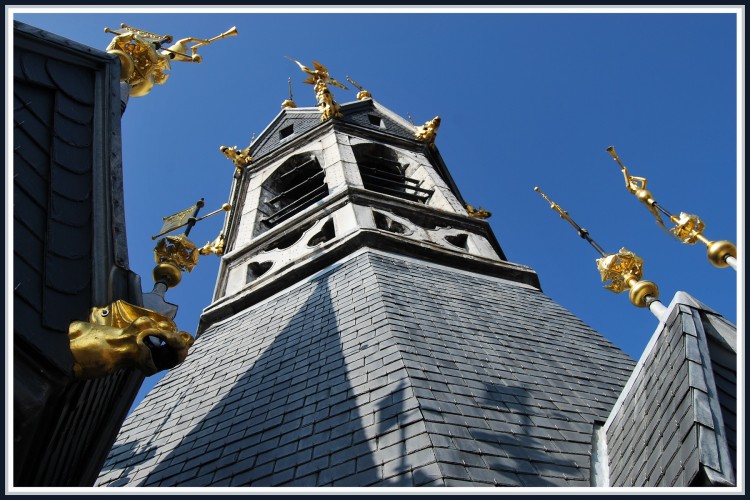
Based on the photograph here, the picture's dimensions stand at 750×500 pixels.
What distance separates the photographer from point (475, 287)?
35.9ft

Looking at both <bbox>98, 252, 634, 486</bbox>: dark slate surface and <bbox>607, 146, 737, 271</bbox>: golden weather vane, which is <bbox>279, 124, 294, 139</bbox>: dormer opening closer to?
<bbox>98, 252, 634, 486</bbox>: dark slate surface

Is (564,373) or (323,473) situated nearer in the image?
(323,473)

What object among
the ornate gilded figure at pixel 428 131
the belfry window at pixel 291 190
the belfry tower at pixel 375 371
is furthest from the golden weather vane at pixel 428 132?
the belfry tower at pixel 375 371

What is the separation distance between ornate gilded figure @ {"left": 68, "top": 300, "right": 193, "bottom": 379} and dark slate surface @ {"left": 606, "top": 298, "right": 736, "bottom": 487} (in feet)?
9.51

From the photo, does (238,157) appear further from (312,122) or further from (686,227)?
(686,227)

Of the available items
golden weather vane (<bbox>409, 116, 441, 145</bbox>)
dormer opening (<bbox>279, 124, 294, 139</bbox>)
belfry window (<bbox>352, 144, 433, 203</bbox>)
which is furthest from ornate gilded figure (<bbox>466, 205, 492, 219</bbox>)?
dormer opening (<bbox>279, 124, 294, 139</bbox>)

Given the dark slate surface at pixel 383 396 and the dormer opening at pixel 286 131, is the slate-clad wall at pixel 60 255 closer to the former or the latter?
the dark slate surface at pixel 383 396

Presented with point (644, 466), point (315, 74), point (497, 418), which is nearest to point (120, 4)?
point (497, 418)

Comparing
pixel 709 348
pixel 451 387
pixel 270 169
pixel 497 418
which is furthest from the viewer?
pixel 270 169

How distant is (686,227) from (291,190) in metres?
11.6

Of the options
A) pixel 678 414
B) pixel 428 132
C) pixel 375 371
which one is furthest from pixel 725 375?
pixel 428 132

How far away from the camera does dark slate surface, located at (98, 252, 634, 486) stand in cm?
540

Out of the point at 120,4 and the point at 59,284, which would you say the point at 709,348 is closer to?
the point at 59,284

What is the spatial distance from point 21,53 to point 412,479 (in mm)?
4530
